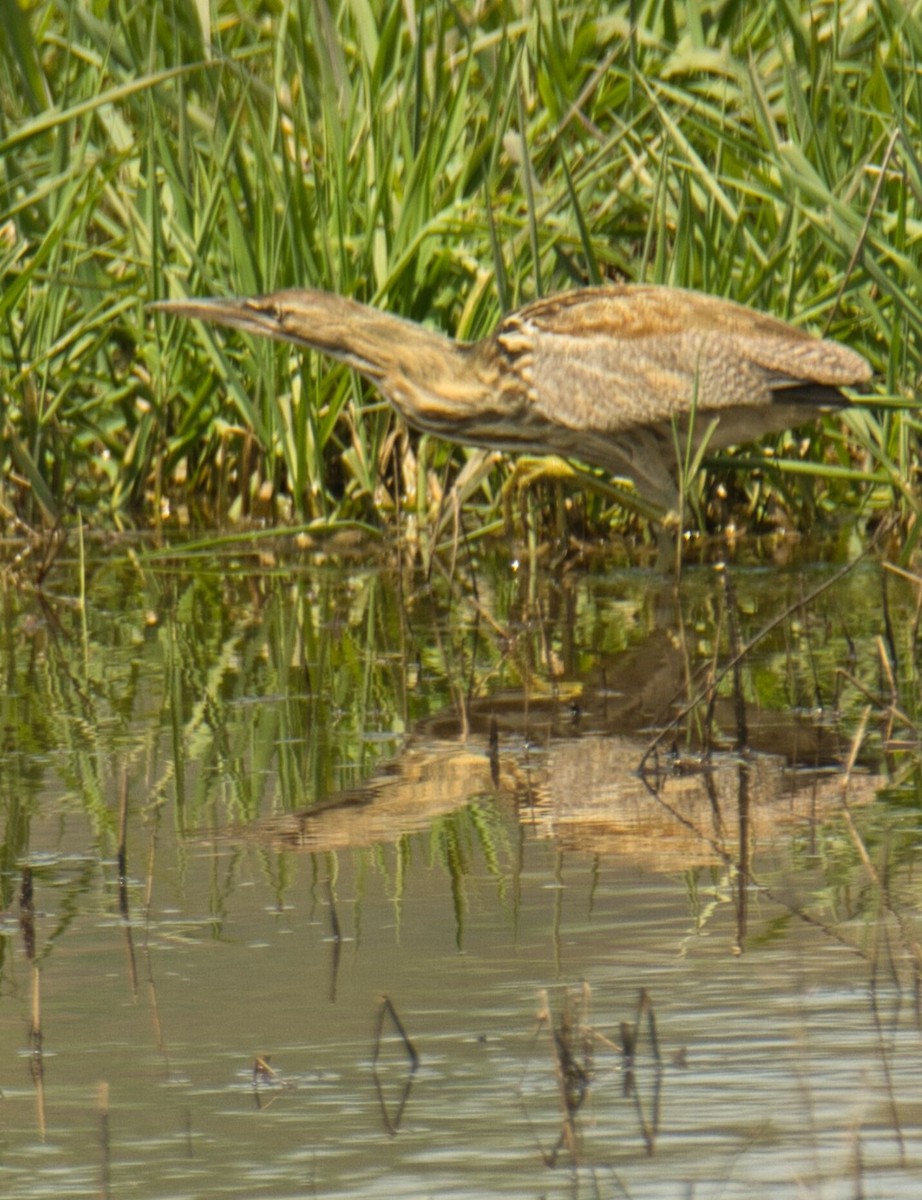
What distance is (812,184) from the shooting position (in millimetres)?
5941

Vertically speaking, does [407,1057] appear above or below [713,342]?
below

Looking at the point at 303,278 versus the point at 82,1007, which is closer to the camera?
A: the point at 82,1007

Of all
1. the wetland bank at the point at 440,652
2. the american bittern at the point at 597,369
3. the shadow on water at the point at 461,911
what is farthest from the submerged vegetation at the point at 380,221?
the shadow on water at the point at 461,911

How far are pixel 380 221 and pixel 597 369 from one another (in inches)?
53.6

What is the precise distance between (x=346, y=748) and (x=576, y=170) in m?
3.25

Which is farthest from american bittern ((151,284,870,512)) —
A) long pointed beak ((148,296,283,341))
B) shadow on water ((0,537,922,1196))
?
shadow on water ((0,537,922,1196))

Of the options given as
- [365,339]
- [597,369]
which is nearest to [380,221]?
[365,339]

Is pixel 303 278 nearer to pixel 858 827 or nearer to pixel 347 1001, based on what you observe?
pixel 858 827

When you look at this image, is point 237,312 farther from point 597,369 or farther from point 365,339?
point 597,369

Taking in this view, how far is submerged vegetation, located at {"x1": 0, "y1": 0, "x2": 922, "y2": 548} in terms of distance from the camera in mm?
7461

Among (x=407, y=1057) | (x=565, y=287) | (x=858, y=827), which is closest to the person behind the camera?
(x=407, y=1057)

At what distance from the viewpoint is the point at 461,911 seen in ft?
11.7

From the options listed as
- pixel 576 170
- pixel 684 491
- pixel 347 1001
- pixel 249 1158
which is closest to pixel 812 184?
pixel 684 491

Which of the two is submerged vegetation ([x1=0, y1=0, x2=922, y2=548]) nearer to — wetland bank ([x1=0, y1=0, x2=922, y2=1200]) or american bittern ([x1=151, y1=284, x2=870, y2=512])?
wetland bank ([x1=0, y1=0, x2=922, y2=1200])
